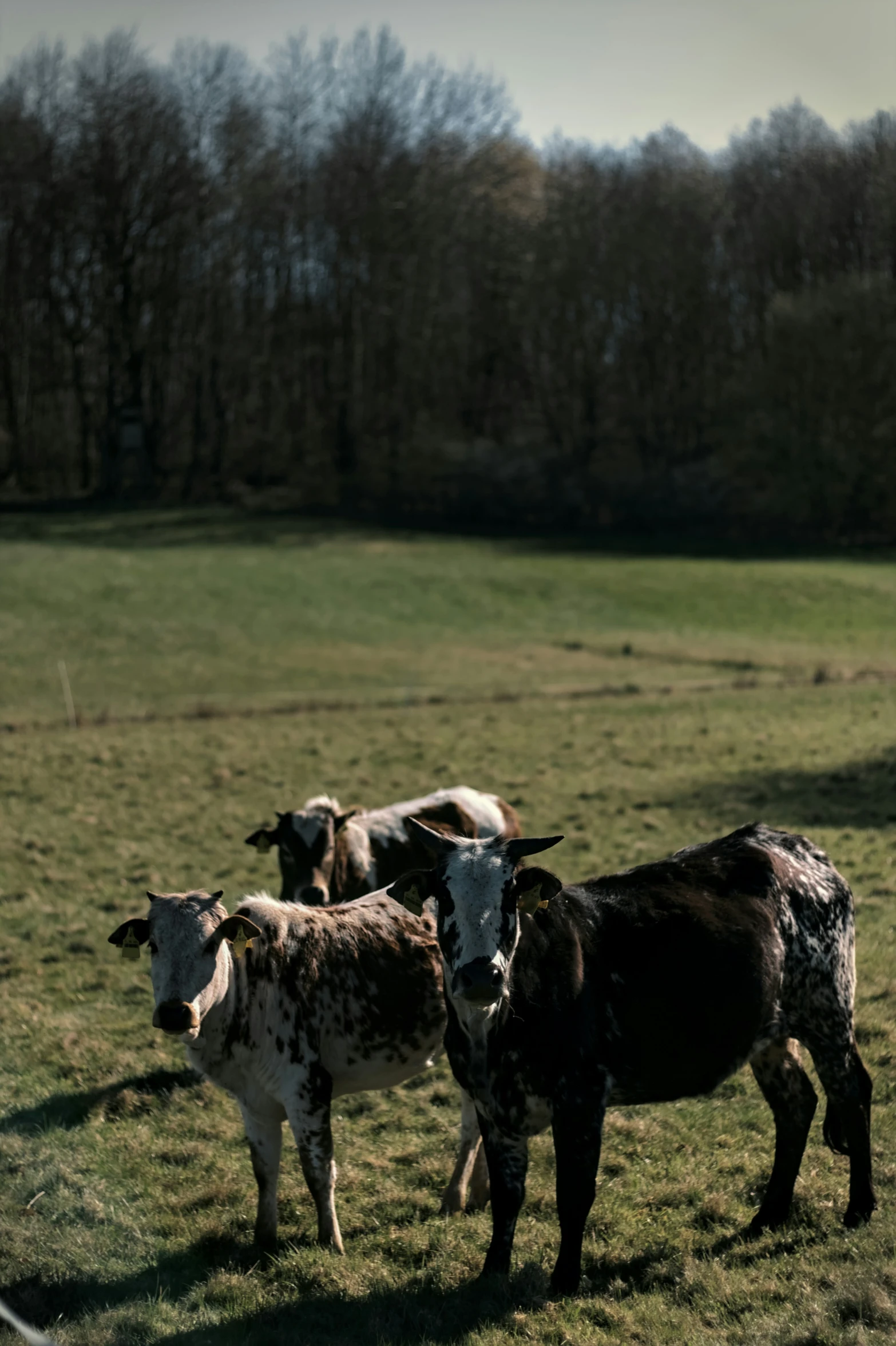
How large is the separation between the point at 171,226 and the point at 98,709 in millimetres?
39866

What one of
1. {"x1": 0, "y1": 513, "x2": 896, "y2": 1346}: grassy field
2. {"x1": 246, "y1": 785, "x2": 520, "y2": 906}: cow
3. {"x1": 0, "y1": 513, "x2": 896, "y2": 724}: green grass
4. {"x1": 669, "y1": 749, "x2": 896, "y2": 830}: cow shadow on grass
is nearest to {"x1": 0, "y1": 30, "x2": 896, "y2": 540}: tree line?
{"x1": 0, "y1": 513, "x2": 896, "y2": 724}: green grass

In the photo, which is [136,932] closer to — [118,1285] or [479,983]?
[118,1285]

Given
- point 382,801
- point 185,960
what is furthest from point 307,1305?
point 382,801

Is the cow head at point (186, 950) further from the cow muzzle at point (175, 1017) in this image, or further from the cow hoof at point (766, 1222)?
the cow hoof at point (766, 1222)

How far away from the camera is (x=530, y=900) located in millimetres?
5930

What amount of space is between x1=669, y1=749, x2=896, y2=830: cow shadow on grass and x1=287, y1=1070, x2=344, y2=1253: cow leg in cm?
1078

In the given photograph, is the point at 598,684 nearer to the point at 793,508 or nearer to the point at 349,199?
the point at 793,508

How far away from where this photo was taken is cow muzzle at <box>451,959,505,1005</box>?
5.48 m

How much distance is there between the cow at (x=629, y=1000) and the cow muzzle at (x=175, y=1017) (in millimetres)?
1193

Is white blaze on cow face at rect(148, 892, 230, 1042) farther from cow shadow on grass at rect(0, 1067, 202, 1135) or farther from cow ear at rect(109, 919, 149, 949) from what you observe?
cow shadow on grass at rect(0, 1067, 202, 1135)


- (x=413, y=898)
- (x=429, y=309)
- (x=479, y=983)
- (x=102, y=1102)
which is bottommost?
(x=102, y=1102)

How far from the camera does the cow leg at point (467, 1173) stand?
22.9 feet

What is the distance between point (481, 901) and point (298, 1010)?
1.75 metres

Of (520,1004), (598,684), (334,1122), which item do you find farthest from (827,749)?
(520,1004)
